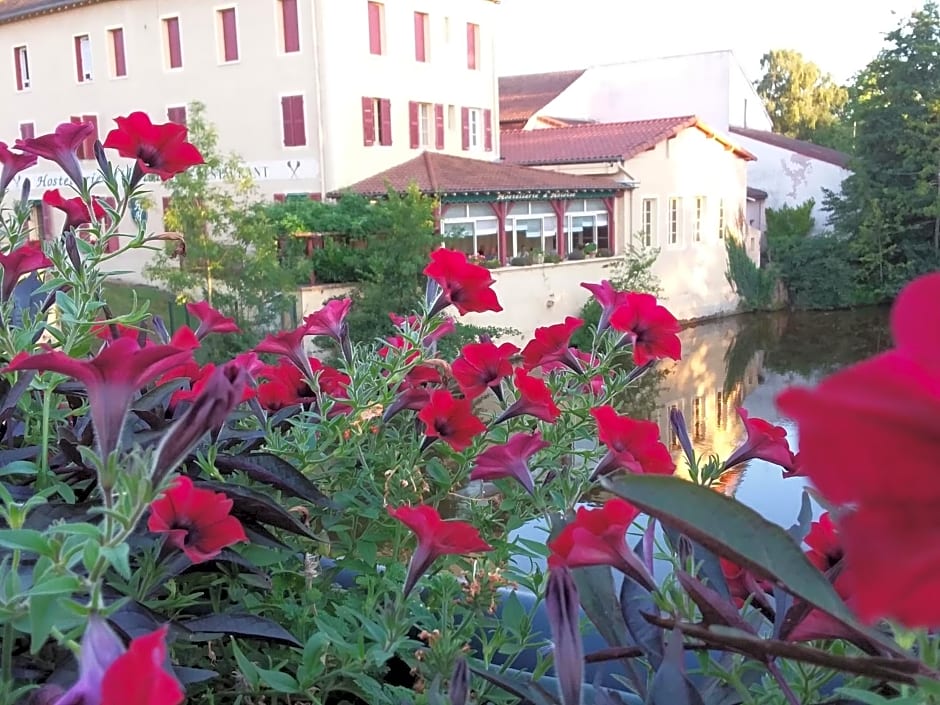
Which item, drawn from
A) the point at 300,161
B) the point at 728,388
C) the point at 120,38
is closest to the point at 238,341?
the point at 300,161

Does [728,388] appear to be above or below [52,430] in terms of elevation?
below

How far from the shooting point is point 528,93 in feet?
79.3

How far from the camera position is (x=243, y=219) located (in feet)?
41.2

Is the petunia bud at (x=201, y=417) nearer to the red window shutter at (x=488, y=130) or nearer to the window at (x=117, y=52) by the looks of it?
the red window shutter at (x=488, y=130)

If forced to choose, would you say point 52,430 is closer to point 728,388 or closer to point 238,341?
point 238,341

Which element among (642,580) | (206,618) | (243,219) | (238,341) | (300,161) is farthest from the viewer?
(300,161)

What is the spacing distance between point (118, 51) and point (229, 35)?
3.06 metres

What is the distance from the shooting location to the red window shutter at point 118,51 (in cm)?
1757

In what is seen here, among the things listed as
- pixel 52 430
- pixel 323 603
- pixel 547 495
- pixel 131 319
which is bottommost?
pixel 323 603

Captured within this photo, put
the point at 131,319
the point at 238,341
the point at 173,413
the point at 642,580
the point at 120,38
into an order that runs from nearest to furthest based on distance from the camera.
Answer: the point at 642,580 < the point at 131,319 < the point at 173,413 < the point at 238,341 < the point at 120,38

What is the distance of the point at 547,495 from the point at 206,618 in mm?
502

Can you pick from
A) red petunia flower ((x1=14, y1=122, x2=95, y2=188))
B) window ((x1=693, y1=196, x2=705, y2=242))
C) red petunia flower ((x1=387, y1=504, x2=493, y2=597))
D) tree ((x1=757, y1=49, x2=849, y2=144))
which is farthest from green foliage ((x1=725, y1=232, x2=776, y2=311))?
red petunia flower ((x1=387, y1=504, x2=493, y2=597))

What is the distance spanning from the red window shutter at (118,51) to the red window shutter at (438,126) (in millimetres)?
6082

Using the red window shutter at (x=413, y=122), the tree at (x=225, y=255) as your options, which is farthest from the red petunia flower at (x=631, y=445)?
the red window shutter at (x=413, y=122)
